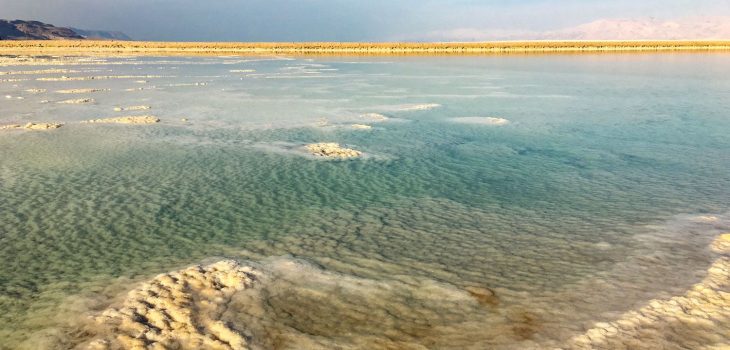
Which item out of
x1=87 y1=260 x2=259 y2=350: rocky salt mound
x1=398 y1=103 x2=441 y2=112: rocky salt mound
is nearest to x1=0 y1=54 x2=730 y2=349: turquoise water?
x1=87 y1=260 x2=259 y2=350: rocky salt mound

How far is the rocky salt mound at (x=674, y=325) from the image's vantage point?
15.6 feet

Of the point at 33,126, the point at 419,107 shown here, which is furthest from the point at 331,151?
the point at 33,126

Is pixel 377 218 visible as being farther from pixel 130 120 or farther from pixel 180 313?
pixel 130 120

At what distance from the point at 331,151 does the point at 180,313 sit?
7.88 metres

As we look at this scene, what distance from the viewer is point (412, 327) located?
516 centimetres

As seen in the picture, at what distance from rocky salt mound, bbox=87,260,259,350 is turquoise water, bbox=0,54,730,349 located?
314 mm

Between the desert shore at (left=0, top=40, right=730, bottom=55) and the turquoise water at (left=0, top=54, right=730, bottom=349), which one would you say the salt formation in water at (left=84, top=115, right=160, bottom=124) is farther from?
the desert shore at (left=0, top=40, right=730, bottom=55)

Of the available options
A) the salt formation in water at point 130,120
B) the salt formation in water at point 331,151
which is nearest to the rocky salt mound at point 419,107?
the salt formation in water at point 331,151

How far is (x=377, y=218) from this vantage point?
8.47 metres

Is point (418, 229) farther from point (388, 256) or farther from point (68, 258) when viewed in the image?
point (68, 258)

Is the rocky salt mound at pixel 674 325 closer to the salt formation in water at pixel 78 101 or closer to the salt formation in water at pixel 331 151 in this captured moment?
the salt formation in water at pixel 331 151

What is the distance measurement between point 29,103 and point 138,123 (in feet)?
25.9

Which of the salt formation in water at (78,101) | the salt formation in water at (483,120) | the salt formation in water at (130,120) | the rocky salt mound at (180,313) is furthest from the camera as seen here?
the salt formation in water at (78,101)

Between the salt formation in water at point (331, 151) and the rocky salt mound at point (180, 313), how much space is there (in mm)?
6388
